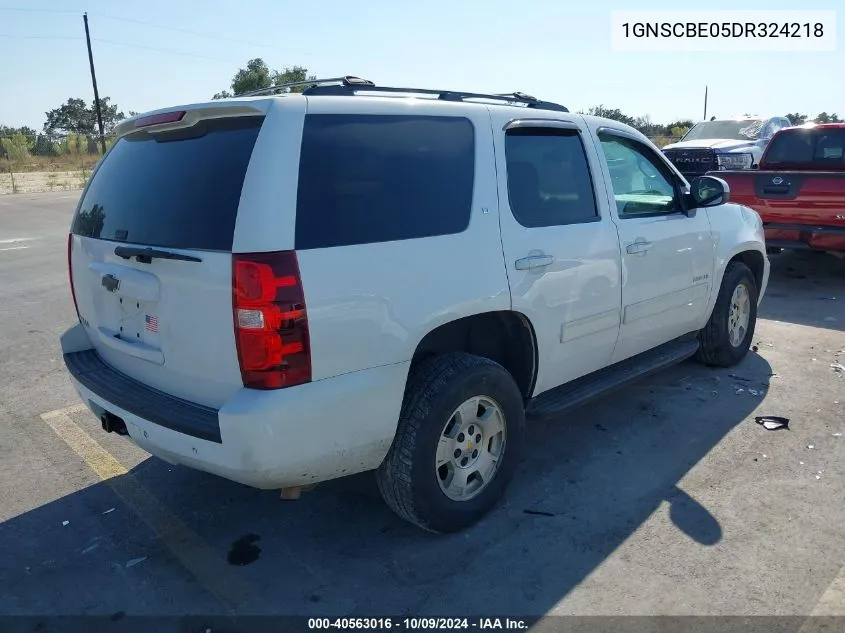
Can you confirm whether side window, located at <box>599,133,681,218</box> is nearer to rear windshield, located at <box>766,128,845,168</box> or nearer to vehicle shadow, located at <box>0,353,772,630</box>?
vehicle shadow, located at <box>0,353,772,630</box>

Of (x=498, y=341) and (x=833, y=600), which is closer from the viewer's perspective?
(x=833, y=600)

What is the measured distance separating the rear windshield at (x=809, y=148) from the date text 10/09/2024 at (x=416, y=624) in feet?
31.1

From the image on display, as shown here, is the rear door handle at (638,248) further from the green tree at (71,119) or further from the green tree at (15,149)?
the green tree at (71,119)

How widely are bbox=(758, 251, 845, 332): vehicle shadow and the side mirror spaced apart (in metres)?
2.83

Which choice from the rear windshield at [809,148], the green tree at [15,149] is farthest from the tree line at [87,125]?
the rear windshield at [809,148]

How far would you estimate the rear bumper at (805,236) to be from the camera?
7.86 m

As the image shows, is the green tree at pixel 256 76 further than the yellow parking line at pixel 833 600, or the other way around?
the green tree at pixel 256 76

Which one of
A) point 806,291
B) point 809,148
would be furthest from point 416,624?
point 809,148

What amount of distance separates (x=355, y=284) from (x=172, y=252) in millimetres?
749

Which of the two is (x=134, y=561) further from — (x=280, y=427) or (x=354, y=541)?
(x=280, y=427)

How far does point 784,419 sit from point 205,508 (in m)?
3.67

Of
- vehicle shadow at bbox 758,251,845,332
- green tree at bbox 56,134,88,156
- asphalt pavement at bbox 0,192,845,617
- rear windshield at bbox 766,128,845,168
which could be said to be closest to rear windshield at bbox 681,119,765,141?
rear windshield at bbox 766,128,845,168

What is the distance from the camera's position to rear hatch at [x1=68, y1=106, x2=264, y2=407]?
8.56 ft

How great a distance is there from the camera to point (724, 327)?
5.25 meters
